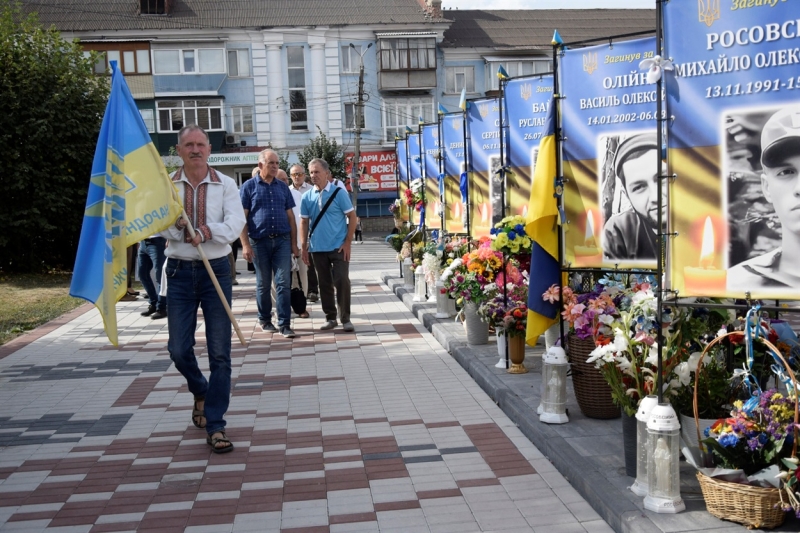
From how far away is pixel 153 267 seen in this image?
43.3ft

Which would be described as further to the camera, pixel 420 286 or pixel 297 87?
pixel 297 87

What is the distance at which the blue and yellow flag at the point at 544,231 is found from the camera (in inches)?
244

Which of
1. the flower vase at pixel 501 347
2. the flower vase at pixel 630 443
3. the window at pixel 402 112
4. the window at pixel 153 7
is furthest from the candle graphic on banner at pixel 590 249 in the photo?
the window at pixel 153 7

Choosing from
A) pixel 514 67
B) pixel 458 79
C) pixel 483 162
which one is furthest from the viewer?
pixel 514 67

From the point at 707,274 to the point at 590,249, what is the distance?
69.4 inches

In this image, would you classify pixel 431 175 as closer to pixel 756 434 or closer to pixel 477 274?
pixel 477 274

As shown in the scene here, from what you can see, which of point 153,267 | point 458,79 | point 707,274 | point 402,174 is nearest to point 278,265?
point 153,267

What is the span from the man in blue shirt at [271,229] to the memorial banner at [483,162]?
90.0 inches

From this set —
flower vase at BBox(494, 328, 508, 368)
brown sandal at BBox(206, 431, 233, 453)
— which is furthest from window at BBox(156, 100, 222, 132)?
brown sandal at BBox(206, 431, 233, 453)

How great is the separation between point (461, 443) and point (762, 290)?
259 centimetres

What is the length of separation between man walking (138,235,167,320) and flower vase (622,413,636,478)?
29.7 feet

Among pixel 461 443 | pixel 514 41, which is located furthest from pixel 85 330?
pixel 514 41

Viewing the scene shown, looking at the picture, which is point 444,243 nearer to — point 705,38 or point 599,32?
point 705,38

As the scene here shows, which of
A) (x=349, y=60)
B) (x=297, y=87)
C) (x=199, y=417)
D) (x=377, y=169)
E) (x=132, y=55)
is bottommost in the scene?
(x=199, y=417)
